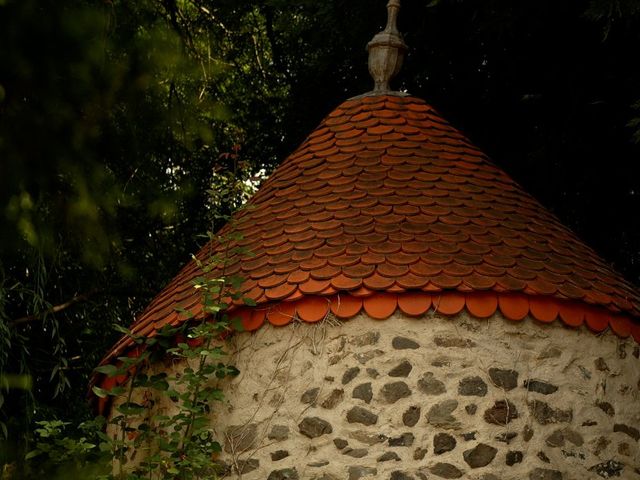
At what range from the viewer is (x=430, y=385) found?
6363mm

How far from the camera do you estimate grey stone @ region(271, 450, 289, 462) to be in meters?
6.46

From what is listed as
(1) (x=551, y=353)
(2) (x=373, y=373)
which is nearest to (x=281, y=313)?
(2) (x=373, y=373)

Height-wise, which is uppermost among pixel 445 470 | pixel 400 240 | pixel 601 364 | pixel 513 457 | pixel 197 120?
pixel 197 120

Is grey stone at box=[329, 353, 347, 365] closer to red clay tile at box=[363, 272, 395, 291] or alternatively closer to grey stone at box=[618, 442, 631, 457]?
red clay tile at box=[363, 272, 395, 291]

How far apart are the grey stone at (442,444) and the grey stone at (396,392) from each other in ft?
0.90

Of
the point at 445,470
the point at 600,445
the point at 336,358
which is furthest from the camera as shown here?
the point at 600,445

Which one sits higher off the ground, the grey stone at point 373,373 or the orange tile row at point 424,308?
the orange tile row at point 424,308

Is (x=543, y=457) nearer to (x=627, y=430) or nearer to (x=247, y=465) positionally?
(x=627, y=430)

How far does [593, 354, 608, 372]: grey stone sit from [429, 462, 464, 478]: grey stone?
1.03m

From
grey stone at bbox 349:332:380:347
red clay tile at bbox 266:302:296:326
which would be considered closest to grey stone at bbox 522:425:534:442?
grey stone at bbox 349:332:380:347

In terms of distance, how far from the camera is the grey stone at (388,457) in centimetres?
629

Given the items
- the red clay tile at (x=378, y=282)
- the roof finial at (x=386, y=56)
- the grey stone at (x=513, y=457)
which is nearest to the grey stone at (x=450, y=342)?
the red clay tile at (x=378, y=282)

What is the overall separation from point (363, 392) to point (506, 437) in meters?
0.78

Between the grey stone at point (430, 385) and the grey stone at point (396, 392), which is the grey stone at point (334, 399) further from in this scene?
the grey stone at point (430, 385)
